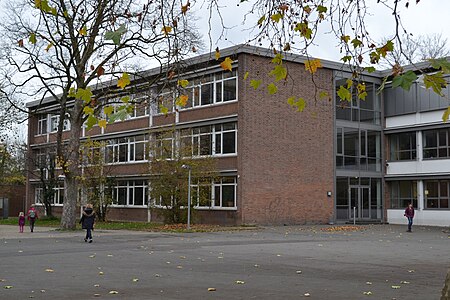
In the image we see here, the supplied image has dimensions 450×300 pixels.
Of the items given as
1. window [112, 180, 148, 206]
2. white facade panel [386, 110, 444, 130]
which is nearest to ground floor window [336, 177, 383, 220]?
white facade panel [386, 110, 444, 130]

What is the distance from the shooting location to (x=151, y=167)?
37906 mm

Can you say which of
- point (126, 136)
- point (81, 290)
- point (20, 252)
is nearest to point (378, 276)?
point (81, 290)

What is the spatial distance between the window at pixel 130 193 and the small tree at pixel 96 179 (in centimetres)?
98

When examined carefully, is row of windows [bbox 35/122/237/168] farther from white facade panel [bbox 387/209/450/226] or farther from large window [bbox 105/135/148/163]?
white facade panel [bbox 387/209/450/226]

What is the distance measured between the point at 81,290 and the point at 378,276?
6216 millimetres

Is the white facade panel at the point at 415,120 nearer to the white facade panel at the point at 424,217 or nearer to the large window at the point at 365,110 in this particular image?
the large window at the point at 365,110

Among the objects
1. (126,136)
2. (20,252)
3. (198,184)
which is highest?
(126,136)

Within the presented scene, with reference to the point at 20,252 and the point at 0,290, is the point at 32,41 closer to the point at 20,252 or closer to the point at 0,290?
the point at 0,290

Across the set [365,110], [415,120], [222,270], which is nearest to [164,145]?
[365,110]

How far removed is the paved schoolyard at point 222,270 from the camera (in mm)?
11258

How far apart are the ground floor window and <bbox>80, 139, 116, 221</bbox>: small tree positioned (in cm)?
1516

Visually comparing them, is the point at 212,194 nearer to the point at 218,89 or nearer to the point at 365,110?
the point at 218,89

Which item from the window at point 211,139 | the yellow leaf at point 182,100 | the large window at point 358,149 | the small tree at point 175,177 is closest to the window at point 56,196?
the window at point 211,139

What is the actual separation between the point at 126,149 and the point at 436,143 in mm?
21230
